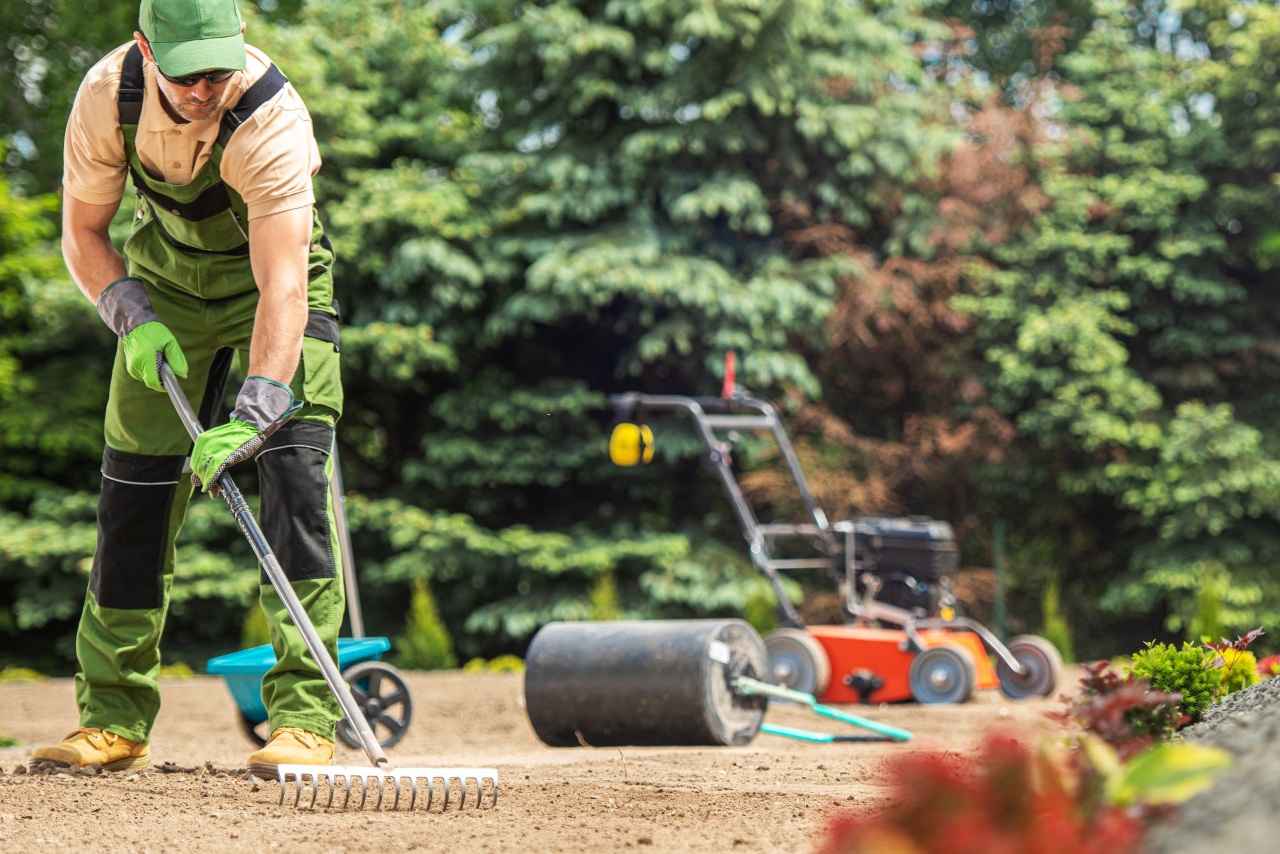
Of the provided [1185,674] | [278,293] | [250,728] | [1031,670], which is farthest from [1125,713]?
[1031,670]

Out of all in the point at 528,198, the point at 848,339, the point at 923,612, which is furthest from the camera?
the point at 848,339

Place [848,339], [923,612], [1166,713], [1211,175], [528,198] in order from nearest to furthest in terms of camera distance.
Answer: [1166,713] → [923,612] → [528,198] → [848,339] → [1211,175]

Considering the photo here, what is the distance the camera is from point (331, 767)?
2953mm

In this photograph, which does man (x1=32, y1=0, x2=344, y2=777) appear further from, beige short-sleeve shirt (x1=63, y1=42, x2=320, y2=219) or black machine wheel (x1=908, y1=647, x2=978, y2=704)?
black machine wheel (x1=908, y1=647, x2=978, y2=704)

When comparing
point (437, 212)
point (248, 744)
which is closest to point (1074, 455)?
point (437, 212)

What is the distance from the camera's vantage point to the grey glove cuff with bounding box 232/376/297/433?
10.4 ft

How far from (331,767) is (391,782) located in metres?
0.13

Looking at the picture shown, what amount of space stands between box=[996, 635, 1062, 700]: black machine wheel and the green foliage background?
8.67 feet

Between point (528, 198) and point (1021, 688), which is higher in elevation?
point (528, 198)

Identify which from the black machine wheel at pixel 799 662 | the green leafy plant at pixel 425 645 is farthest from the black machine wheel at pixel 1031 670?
the green leafy plant at pixel 425 645

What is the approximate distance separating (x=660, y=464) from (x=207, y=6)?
914 cm

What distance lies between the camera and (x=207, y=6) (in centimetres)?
308

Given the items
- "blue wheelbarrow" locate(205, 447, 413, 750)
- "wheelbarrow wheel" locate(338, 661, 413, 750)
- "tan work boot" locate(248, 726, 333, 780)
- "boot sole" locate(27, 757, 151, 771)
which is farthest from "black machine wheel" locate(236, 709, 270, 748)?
"tan work boot" locate(248, 726, 333, 780)

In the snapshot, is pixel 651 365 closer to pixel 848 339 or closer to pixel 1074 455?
pixel 848 339
